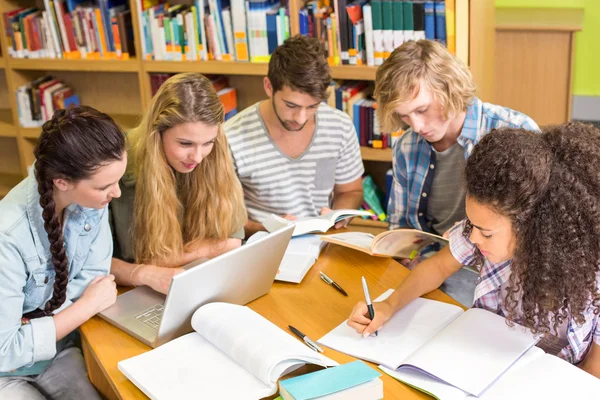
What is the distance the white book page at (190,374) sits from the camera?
1.30 m

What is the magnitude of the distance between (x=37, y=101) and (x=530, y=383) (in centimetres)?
303

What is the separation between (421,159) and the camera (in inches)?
84.5

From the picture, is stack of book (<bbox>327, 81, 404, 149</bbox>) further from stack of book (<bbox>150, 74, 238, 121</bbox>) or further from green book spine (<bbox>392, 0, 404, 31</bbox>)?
stack of book (<bbox>150, 74, 238, 121</bbox>)

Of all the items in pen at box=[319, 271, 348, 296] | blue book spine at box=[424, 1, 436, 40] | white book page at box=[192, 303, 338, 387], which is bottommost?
pen at box=[319, 271, 348, 296]

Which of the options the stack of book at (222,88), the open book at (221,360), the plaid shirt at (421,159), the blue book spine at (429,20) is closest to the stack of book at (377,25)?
the blue book spine at (429,20)

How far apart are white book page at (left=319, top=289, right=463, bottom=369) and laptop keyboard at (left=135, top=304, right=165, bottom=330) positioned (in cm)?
39

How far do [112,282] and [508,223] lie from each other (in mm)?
957

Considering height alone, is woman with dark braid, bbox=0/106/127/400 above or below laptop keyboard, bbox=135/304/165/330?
above

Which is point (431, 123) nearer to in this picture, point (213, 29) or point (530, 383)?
point (530, 383)

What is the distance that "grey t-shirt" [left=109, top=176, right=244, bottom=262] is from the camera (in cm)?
191

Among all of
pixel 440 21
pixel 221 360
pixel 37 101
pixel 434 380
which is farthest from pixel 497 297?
pixel 37 101

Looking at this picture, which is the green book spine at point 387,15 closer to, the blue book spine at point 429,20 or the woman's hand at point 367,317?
the blue book spine at point 429,20

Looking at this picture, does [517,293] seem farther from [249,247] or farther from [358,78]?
[358,78]

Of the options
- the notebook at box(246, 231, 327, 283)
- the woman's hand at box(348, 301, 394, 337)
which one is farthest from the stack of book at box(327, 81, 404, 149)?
the woman's hand at box(348, 301, 394, 337)
